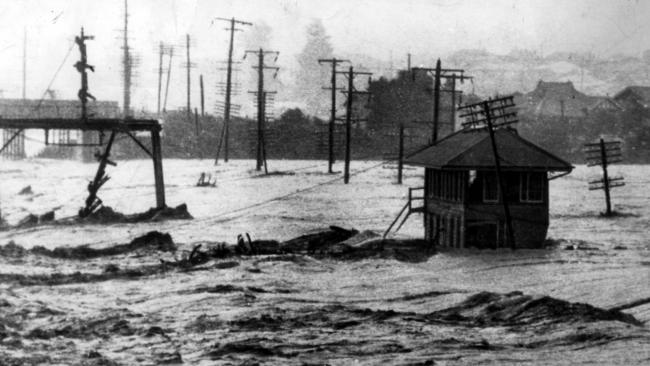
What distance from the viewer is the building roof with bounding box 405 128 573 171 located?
28656 millimetres

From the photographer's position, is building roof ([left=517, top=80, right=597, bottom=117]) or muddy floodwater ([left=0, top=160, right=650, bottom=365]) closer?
muddy floodwater ([left=0, top=160, right=650, bottom=365])

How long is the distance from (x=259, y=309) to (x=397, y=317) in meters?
3.15

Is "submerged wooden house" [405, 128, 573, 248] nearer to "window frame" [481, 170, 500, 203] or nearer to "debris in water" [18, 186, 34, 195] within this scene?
"window frame" [481, 170, 500, 203]

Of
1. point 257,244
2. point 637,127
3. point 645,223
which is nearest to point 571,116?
point 637,127

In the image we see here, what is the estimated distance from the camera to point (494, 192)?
2906 centimetres

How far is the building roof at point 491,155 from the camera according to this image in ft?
94.0

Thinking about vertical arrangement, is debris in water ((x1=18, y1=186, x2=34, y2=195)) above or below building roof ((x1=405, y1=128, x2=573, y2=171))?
below

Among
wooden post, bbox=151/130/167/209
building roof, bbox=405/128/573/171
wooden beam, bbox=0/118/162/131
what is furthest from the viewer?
wooden post, bbox=151/130/167/209

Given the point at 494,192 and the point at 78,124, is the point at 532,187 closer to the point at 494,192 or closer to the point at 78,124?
the point at 494,192

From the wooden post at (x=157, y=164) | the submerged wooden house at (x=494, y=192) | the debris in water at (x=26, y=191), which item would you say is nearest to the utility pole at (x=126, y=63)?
the debris in water at (x=26, y=191)

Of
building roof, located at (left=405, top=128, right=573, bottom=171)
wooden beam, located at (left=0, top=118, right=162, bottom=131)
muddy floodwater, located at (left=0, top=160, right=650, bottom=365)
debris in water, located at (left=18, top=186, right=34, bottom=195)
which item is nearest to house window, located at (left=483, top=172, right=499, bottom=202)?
building roof, located at (left=405, top=128, right=573, bottom=171)

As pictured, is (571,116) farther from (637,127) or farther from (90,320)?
(90,320)

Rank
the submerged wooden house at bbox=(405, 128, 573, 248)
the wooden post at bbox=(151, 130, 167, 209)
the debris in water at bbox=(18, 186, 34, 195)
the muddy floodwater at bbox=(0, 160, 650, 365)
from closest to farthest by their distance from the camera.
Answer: the muddy floodwater at bbox=(0, 160, 650, 365) < the submerged wooden house at bbox=(405, 128, 573, 248) < the wooden post at bbox=(151, 130, 167, 209) < the debris in water at bbox=(18, 186, 34, 195)

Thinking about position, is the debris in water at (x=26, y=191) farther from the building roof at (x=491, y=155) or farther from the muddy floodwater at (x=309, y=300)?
the building roof at (x=491, y=155)
